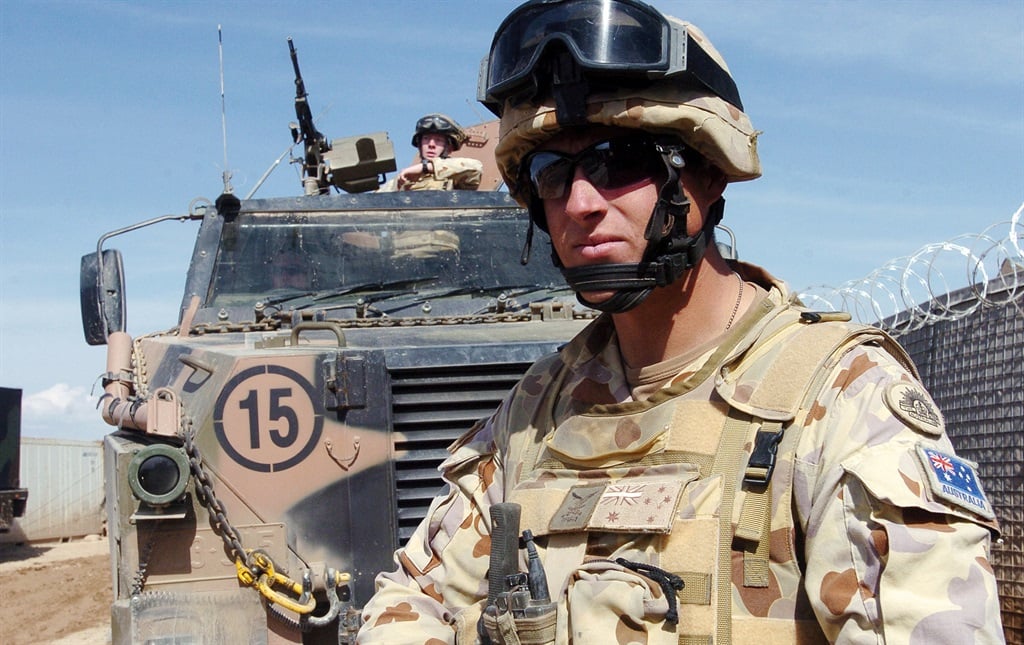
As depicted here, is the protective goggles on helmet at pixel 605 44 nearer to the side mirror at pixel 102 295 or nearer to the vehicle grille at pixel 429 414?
the vehicle grille at pixel 429 414

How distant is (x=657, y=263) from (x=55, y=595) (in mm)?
10596

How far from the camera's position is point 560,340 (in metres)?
3.93

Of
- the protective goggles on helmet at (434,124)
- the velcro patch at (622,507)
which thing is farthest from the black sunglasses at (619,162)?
the protective goggles on helmet at (434,124)

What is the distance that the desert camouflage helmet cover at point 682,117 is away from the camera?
1.89m

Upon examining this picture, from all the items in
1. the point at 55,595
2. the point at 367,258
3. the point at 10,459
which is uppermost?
the point at 367,258

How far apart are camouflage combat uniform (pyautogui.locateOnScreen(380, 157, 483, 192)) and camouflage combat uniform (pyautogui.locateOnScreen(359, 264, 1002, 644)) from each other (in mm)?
4448

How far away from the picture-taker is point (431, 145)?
7055 millimetres

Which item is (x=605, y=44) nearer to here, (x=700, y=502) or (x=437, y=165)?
(x=700, y=502)

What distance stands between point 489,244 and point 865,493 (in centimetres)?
371

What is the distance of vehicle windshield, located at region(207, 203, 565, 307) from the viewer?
4.88m

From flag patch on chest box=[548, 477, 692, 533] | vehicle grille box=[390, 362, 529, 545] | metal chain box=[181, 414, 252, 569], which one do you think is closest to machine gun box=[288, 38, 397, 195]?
vehicle grille box=[390, 362, 529, 545]

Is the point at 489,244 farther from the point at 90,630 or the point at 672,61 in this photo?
the point at 90,630

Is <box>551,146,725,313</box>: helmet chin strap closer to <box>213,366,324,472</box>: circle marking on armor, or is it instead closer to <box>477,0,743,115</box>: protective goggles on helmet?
<box>477,0,743,115</box>: protective goggles on helmet

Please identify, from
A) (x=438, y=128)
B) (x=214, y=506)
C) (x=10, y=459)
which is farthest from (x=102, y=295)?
(x=10, y=459)
